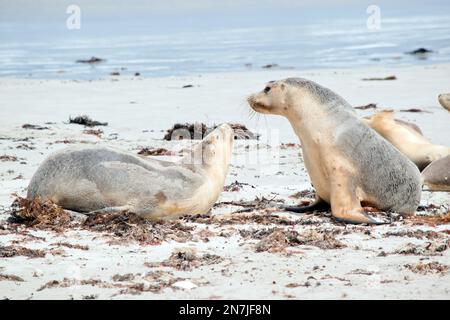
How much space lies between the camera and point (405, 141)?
356 inches

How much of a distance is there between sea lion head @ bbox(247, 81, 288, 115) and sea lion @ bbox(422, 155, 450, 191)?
205 centimetres

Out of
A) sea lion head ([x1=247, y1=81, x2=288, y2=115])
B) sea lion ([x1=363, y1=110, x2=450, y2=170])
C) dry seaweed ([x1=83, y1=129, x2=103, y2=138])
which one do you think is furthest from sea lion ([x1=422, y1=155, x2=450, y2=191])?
dry seaweed ([x1=83, y1=129, x2=103, y2=138])

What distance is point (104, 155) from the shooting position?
612cm

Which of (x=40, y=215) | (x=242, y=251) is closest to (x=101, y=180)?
(x=40, y=215)

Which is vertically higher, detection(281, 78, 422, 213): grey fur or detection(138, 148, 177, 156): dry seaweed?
detection(281, 78, 422, 213): grey fur

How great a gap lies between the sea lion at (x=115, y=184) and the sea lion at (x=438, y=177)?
112 inches

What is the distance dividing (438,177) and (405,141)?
1097mm

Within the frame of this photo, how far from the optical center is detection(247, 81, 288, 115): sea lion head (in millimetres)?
6844

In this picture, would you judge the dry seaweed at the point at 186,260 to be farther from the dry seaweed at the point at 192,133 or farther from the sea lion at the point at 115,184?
the dry seaweed at the point at 192,133

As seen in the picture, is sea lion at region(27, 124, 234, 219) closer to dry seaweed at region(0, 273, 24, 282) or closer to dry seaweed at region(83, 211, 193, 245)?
dry seaweed at region(83, 211, 193, 245)

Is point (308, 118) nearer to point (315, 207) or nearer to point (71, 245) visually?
point (315, 207)
